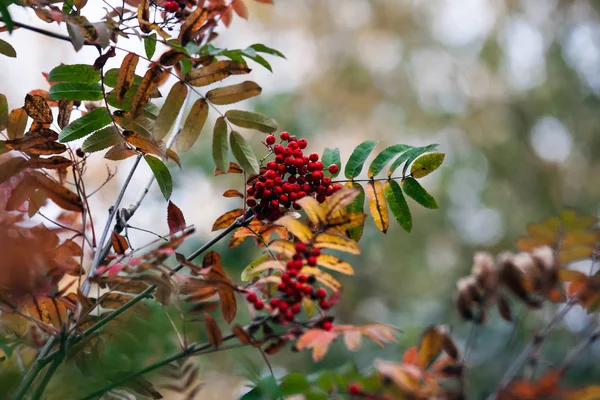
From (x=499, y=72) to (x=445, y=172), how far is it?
1.32 metres

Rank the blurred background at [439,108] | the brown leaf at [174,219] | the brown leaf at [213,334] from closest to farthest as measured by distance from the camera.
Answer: the brown leaf at [213,334]
the brown leaf at [174,219]
the blurred background at [439,108]

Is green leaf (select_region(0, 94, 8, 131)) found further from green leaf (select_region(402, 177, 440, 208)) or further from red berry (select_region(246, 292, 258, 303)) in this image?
green leaf (select_region(402, 177, 440, 208))

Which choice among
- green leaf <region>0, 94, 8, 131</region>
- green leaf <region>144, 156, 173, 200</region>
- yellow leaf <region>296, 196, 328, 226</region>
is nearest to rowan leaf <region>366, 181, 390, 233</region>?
yellow leaf <region>296, 196, 328, 226</region>

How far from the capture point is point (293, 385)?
20.7 inches

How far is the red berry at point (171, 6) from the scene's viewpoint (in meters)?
0.74

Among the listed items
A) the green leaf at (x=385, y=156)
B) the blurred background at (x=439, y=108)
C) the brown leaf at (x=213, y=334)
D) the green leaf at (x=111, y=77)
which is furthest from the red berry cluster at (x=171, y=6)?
the blurred background at (x=439, y=108)

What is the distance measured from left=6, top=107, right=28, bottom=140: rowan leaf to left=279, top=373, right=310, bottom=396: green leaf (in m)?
0.45

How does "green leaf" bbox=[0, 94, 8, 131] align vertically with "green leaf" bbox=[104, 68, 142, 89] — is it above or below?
below

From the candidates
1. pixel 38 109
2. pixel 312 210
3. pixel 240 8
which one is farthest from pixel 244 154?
pixel 240 8

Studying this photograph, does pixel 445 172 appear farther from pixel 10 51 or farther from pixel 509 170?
pixel 10 51

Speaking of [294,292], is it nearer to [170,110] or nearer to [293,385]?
[293,385]

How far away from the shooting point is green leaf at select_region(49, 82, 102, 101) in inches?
25.5

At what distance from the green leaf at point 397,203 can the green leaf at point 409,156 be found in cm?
3

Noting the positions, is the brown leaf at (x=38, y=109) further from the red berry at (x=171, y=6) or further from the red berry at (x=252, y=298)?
the red berry at (x=252, y=298)
